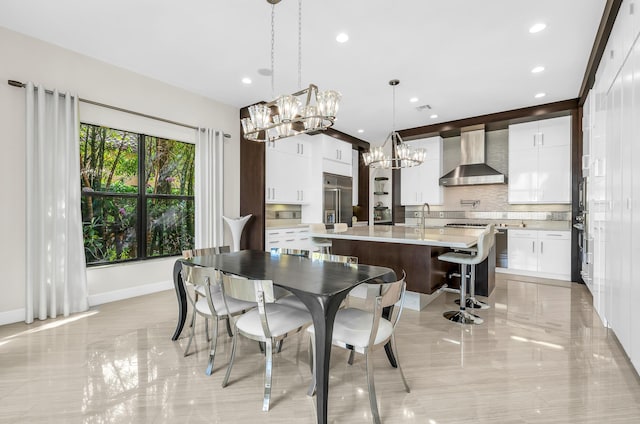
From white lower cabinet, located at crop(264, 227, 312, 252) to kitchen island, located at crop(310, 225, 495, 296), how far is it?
4.04 feet

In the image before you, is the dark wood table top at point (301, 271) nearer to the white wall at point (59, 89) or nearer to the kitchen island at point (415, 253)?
the kitchen island at point (415, 253)

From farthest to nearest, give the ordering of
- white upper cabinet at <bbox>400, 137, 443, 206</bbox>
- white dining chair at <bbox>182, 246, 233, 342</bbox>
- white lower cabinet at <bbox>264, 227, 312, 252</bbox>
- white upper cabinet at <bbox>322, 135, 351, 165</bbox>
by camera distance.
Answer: white upper cabinet at <bbox>400, 137, 443, 206</bbox> → white upper cabinet at <bbox>322, 135, 351, 165</bbox> → white lower cabinet at <bbox>264, 227, 312, 252</bbox> → white dining chair at <bbox>182, 246, 233, 342</bbox>

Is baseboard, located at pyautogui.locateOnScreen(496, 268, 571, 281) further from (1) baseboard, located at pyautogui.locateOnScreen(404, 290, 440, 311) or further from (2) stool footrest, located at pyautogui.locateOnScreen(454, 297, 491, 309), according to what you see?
(1) baseboard, located at pyautogui.locateOnScreen(404, 290, 440, 311)

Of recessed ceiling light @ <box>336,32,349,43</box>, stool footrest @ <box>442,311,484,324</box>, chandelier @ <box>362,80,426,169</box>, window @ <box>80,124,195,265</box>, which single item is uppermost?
recessed ceiling light @ <box>336,32,349,43</box>

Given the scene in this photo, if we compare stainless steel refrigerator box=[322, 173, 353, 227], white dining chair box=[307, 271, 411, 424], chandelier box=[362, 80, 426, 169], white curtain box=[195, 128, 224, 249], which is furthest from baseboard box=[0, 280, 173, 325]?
chandelier box=[362, 80, 426, 169]

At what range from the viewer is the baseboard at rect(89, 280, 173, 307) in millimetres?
3764

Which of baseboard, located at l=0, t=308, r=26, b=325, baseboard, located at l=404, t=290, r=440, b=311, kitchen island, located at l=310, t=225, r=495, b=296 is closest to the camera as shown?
baseboard, located at l=0, t=308, r=26, b=325

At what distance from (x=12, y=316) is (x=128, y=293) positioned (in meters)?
1.10

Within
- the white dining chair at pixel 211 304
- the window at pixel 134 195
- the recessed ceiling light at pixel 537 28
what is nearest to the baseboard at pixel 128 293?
the window at pixel 134 195

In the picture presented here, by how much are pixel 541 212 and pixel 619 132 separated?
3796mm

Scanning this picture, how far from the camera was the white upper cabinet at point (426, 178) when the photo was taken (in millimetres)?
6578

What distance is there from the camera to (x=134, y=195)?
418 cm

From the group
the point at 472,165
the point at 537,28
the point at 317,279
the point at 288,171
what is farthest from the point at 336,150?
the point at 317,279

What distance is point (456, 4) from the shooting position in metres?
2.66
